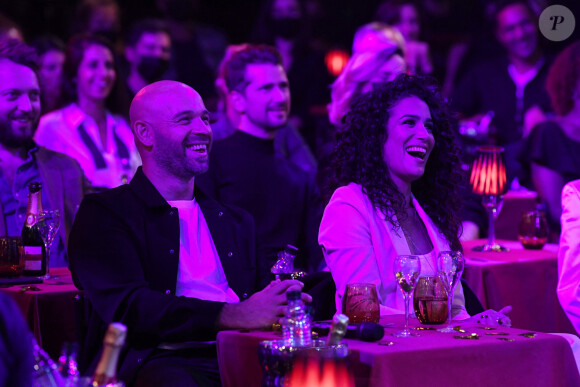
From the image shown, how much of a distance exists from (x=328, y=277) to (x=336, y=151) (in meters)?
0.67

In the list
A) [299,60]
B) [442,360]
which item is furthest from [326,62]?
[442,360]

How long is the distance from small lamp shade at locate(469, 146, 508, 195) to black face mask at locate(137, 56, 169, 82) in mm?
3433

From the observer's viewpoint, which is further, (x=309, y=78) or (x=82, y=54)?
(x=309, y=78)

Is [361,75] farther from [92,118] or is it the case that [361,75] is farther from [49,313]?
[49,313]

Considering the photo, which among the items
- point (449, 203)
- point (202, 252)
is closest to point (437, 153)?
point (449, 203)

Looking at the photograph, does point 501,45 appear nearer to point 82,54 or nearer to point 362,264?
point 82,54

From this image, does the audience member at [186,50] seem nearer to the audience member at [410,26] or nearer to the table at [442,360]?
the audience member at [410,26]

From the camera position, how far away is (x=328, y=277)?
366 cm

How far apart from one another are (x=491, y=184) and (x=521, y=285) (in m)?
0.66

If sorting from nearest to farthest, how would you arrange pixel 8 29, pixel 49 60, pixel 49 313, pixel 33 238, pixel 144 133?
1. pixel 144 133
2. pixel 49 313
3. pixel 33 238
4. pixel 8 29
5. pixel 49 60

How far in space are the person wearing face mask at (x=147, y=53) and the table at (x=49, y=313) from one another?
13.0 ft

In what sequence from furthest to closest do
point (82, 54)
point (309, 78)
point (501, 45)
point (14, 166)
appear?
point (501, 45), point (309, 78), point (82, 54), point (14, 166)

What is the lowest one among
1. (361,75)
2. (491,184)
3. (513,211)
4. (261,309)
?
(261,309)

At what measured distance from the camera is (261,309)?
302 cm
